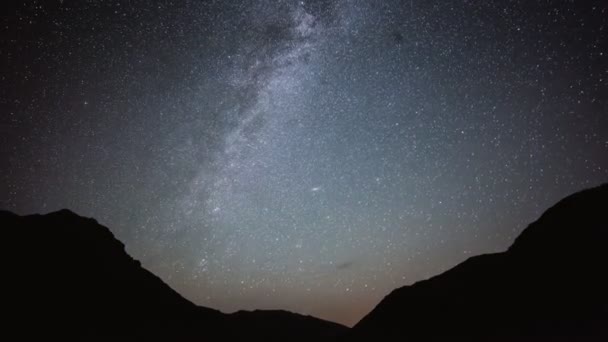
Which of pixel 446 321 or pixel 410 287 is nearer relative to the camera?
pixel 446 321

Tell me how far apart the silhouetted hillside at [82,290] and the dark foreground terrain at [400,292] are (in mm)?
146

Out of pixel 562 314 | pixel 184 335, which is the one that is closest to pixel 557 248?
pixel 562 314

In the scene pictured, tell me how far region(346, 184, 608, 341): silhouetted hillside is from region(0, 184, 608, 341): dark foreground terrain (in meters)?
0.13

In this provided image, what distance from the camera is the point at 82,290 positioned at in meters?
46.0

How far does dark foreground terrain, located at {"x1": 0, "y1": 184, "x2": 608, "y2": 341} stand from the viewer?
29500 millimetres

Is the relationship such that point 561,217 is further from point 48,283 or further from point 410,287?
point 48,283

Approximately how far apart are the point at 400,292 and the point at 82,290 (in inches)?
1587

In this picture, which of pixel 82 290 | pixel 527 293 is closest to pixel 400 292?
pixel 527 293

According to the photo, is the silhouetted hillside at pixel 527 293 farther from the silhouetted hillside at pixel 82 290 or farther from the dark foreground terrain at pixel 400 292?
the silhouetted hillside at pixel 82 290

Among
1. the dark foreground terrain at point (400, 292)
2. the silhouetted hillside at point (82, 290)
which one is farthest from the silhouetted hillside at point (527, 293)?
the silhouetted hillside at point (82, 290)

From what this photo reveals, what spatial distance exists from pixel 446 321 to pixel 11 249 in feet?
163

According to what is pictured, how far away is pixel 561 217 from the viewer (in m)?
40.9

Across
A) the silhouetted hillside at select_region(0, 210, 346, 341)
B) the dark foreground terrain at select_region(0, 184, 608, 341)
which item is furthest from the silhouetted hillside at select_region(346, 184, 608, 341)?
the silhouetted hillside at select_region(0, 210, 346, 341)

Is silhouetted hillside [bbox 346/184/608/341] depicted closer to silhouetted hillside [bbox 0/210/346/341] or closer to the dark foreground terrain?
the dark foreground terrain
